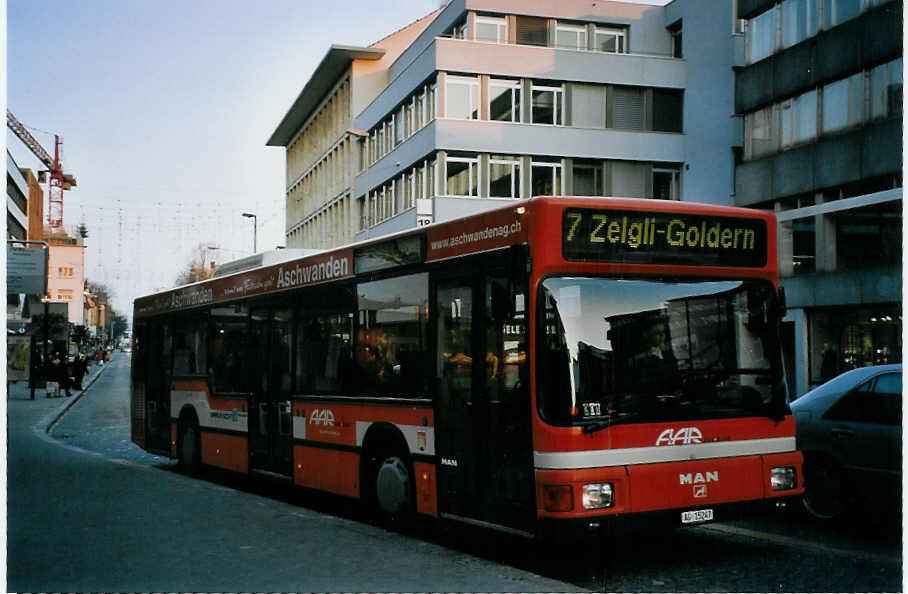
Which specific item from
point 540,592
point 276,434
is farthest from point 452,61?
point 540,592

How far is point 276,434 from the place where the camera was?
12.9 meters

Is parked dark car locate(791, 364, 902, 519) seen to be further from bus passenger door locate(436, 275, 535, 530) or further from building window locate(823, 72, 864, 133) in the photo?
building window locate(823, 72, 864, 133)

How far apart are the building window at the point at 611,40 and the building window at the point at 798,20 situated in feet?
43.3

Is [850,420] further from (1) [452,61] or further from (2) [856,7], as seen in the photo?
(1) [452,61]

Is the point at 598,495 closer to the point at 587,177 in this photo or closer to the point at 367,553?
the point at 367,553

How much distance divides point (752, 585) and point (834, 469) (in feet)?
8.17

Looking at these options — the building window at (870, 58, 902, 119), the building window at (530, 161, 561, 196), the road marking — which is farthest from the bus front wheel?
the building window at (530, 161, 561, 196)

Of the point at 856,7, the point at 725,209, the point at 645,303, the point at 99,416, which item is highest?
the point at 856,7

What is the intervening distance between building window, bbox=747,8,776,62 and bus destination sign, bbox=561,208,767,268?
26.2 metres

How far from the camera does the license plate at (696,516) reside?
801 cm

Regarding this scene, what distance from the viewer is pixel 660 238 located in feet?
27.4

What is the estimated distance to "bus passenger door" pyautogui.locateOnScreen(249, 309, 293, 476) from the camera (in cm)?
1267

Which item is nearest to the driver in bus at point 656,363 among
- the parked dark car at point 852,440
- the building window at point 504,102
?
the parked dark car at point 852,440

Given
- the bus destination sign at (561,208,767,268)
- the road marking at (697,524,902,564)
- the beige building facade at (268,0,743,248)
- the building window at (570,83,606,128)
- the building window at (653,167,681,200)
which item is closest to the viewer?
the bus destination sign at (561,208,767,268)
